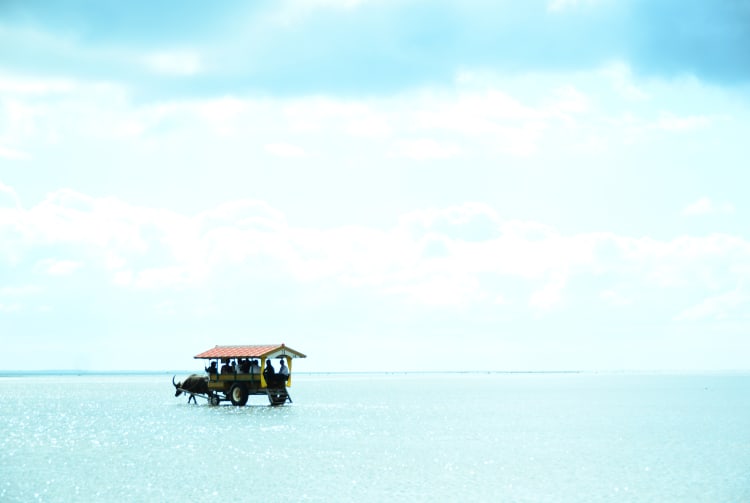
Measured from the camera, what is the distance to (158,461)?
3244 cm

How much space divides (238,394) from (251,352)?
368cm

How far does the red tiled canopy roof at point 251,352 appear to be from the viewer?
54.8m

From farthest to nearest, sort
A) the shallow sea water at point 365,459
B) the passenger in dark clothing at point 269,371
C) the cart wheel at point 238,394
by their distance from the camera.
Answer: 1. the cart wheel at point 238,394
2. the passenger in dark clothing at point 269,371
3. the shallow sea water at point 365,459

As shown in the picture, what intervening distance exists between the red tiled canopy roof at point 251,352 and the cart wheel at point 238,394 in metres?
2.42

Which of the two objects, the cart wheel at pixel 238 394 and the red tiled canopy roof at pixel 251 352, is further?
the cart wheel at pixel 238 394

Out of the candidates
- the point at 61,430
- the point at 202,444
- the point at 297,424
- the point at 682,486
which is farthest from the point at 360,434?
the point at 682,486

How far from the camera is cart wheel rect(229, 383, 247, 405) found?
56938mm

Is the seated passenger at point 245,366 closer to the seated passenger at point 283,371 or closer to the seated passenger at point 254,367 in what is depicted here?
the seated passenger at point 254,367

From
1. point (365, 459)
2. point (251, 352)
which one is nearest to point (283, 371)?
point (251, 352)

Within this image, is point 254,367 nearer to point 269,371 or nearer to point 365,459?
point 269,371

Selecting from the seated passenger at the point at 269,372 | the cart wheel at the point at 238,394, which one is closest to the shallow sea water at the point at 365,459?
the cart wheel at the point at 238,394

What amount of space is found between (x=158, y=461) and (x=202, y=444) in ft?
17.8

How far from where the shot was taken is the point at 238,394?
5703 cm

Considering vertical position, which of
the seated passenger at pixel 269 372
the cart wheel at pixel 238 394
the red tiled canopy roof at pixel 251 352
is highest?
the red tiled canopy roof at pixel 251 352
